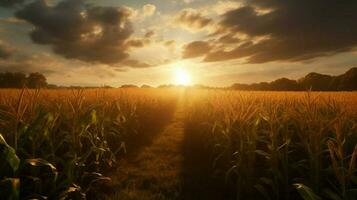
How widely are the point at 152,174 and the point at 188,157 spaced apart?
2069 millimetres

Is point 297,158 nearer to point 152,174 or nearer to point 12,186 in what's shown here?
point 152,174

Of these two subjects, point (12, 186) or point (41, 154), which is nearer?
point (12, 186)

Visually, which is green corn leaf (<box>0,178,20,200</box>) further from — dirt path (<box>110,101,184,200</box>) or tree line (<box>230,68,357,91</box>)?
tree line (<box>230,68,357,91</box>)

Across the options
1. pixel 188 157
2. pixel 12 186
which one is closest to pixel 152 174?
pixel 188 157

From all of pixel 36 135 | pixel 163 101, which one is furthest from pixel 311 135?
pixel 163 101

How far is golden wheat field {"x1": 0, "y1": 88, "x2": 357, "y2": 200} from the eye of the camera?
4.44 metres

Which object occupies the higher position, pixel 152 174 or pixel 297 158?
pixel 297 158

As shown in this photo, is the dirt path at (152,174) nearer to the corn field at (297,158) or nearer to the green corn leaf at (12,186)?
the corn field at (297,158)

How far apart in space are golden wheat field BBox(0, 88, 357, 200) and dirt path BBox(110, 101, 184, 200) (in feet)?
0.08

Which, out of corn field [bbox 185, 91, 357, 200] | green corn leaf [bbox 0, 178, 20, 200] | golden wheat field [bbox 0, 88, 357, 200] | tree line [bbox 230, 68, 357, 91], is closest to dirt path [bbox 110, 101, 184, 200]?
golden wheat field [bbox 0, 88, 357, 200]

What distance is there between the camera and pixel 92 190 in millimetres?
6324

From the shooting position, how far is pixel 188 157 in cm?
962

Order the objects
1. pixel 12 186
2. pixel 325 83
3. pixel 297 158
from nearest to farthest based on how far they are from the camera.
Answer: pixel 12 186
pixel 297 158
pixel 325 83

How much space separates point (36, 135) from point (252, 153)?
373cm
